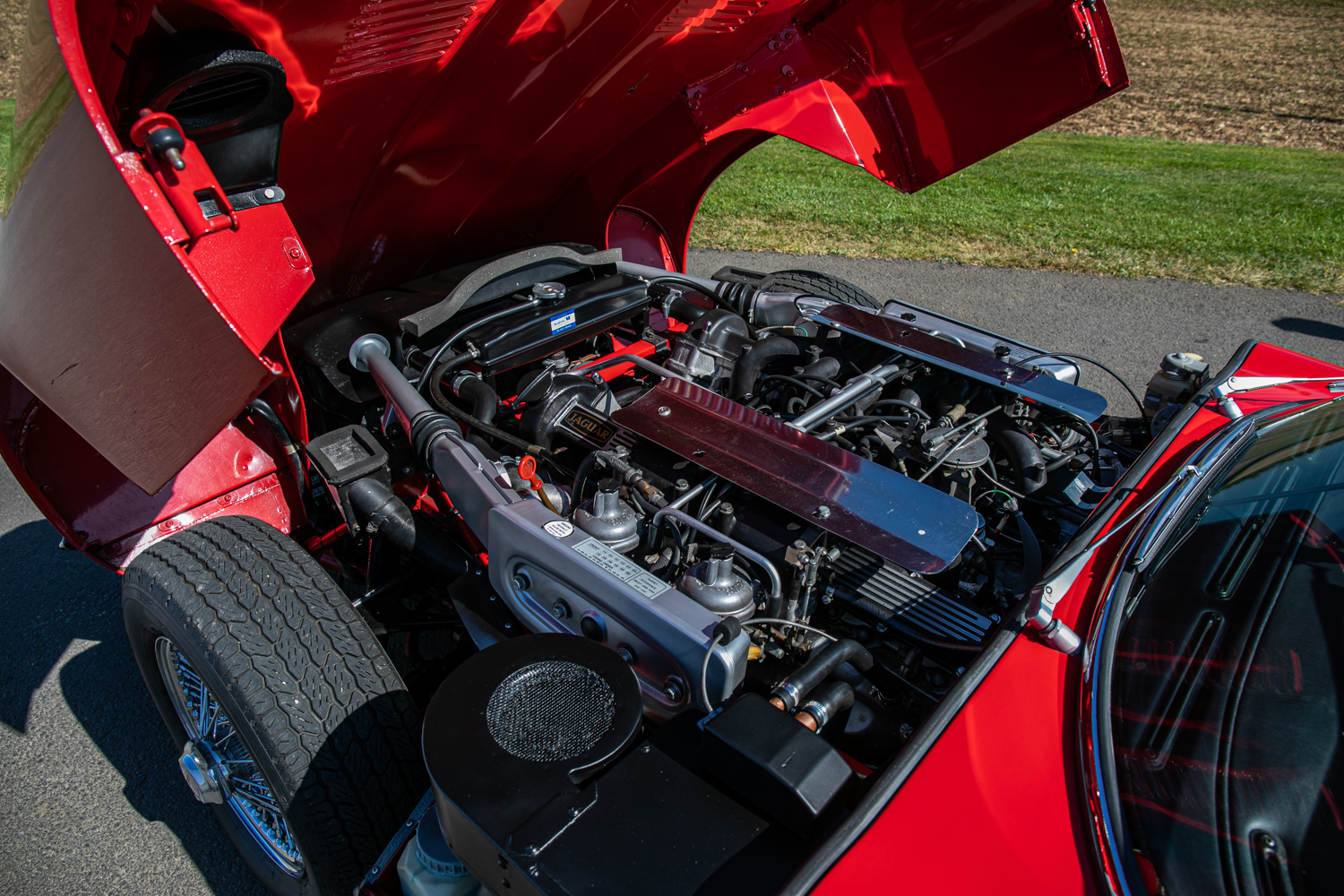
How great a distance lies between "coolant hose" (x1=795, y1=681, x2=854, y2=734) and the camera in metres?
1.30

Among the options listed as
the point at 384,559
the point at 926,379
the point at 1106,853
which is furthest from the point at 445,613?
the point at 1106,853

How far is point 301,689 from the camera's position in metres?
1.66

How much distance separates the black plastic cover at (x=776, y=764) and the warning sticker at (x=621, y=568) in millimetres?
416

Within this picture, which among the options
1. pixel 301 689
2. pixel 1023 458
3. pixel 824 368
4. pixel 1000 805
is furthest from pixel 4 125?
pixel 1000 805

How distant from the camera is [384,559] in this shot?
2.15 m

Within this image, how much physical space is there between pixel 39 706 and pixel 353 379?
1.48 m

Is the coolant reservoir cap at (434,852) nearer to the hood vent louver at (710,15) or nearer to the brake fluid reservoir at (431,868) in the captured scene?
the brake fluid reservoir at (431,868)

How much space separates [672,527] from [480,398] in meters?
0.79

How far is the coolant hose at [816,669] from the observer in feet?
4.36

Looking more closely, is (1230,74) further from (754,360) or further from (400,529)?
(400,529)

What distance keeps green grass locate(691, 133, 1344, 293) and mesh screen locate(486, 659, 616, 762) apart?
5.71 meters

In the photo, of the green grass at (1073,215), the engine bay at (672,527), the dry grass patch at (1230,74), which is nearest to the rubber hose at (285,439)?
the engine bay at (672,527)

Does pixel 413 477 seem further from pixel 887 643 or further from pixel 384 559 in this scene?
pixel 887 643

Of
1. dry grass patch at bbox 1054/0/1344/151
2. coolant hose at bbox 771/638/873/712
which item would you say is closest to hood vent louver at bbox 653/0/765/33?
coolant hose at bbox 771/638/873/712
